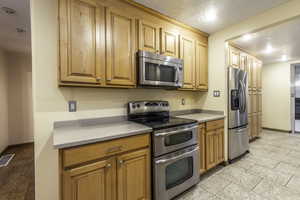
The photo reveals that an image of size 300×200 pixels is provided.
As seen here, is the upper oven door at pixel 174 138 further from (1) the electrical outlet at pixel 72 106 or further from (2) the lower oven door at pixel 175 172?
(1) the electrical outlet at pixel 72 106

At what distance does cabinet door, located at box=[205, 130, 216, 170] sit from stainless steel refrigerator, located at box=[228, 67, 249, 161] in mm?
495

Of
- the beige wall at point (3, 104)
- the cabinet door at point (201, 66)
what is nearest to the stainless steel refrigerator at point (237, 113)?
the cabinet door at point (201, 66)

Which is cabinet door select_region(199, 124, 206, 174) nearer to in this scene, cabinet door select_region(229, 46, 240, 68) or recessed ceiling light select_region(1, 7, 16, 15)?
cabinet door select_region(229, 46, 240, 68)

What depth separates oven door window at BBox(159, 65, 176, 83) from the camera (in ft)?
6.63

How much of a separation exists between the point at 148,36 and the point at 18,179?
2.96 meters

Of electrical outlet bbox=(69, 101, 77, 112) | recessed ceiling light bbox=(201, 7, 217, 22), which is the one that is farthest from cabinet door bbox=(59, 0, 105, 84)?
recessed ceiling light bbox=(201, 7, 217, 22)

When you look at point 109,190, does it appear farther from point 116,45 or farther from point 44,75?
point 116,45

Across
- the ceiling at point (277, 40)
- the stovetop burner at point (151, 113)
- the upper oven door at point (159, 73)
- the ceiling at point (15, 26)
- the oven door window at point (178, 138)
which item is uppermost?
the ceiling at point (15, 26)

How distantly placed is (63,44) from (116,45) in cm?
55

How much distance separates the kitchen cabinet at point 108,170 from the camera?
1.11 meters

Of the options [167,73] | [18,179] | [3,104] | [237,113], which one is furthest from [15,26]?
[237,113]

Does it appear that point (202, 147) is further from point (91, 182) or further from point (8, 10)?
point (8, 10)

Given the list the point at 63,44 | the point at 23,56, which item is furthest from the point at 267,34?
the point at 23,56

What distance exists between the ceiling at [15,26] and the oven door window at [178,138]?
2424mm
